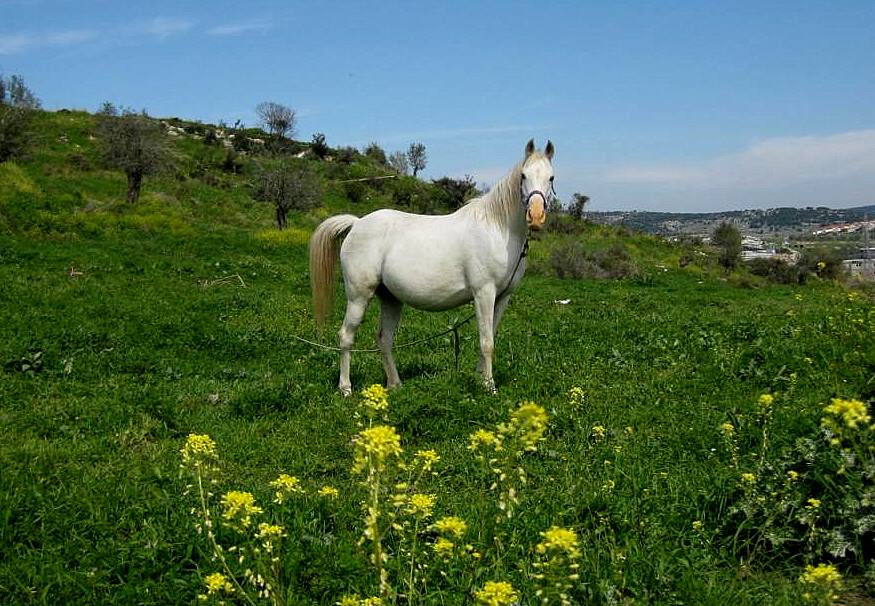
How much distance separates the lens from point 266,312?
13.4 m

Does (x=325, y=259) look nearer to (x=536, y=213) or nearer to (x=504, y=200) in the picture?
(x=504, y=200)

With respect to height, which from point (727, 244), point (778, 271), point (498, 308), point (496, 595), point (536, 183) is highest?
point (536, 183)

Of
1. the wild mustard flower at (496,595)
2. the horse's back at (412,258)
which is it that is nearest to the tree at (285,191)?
the horse's back at (412,258)

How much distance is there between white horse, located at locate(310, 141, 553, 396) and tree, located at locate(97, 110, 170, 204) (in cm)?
2862

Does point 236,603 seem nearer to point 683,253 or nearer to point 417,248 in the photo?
point 417,248

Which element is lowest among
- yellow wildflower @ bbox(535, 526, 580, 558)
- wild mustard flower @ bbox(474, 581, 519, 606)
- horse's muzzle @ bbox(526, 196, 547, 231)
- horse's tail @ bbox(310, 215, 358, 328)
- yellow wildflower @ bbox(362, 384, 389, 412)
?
wild mustard flower @ bbox(474, 581, 519, 606)

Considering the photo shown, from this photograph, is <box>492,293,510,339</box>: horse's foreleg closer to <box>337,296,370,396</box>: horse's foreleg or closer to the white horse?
the white horse

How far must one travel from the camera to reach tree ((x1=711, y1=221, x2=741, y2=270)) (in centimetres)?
3978

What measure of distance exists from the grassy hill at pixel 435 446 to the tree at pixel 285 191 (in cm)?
1813

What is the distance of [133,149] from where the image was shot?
1300 inches

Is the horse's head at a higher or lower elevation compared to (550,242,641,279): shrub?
higher

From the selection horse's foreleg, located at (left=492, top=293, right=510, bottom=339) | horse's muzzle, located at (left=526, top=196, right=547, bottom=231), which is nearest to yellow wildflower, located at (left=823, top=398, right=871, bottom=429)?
horse's muzzle, located at (left=526, top=196, right=547, bottom=231)

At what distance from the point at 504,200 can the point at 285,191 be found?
2711 centimetres

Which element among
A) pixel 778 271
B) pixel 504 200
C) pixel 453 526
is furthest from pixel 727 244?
pixel 453 526
